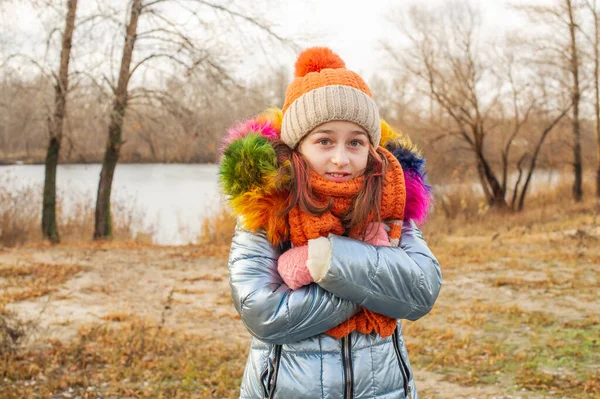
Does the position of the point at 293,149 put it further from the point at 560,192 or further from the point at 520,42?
the point at 560,192

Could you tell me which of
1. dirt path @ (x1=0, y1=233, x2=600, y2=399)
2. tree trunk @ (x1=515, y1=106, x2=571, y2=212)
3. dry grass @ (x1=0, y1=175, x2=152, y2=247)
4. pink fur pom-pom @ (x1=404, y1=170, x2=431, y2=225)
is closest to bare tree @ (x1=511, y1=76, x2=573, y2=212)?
tree trunk @ (x1=515, y1=106, x2=571, y2=212)

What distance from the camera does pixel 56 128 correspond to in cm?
1029

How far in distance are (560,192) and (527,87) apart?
3.44 metres

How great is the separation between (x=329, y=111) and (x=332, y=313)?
61 cm

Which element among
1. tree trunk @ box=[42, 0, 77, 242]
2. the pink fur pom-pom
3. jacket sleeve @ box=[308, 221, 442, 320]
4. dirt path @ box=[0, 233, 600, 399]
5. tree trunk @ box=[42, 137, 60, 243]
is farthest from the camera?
tree trunk @ box=[42, 137, 60, 243]

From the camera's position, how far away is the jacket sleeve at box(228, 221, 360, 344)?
5.39ft

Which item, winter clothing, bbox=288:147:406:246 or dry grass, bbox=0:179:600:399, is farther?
dry grass, bbox=0:179:600:399

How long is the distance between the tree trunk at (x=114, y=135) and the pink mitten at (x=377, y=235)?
923cm

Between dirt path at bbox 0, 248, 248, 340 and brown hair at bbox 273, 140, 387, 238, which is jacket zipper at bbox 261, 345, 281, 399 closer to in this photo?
brown hair at bbox 273, 140, 387, 238

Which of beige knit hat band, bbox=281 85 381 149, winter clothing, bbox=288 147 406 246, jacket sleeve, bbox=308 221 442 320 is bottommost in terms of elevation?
jacket sleeve, bbox=308 221 442 320

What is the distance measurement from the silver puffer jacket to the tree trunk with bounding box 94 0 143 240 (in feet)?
30.2

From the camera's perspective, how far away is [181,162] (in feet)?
73.0

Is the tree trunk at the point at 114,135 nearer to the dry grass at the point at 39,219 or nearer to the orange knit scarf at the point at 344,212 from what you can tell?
the dry grass at the point at 39,219

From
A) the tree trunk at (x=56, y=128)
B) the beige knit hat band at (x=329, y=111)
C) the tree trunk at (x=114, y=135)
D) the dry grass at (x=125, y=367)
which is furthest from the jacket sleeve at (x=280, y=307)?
the tree trunk at (x=114, y=135)
